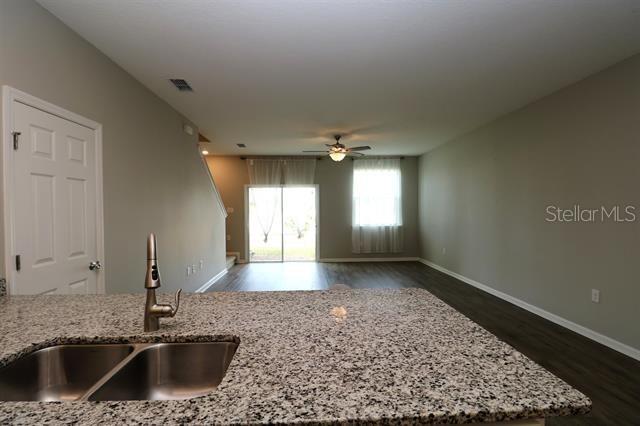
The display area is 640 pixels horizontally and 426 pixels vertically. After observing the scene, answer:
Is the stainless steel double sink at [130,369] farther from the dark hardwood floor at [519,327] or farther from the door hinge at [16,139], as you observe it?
the dark hardwood floor at [519,327]

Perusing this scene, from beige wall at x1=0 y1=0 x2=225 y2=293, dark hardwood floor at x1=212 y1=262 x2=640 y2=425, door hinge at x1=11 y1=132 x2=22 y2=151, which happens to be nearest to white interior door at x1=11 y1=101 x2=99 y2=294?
Result: door hinge at x1=11 y1=132 x2=22 y2=151

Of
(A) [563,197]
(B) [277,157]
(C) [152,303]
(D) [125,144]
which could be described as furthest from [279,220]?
(C) [152,303]

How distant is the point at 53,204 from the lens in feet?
6.96

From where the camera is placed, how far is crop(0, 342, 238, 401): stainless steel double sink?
3.29ft

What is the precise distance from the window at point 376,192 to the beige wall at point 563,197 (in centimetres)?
225

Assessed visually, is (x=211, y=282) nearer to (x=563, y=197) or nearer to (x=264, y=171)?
(x=264, y=171)

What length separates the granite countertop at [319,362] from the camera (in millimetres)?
662

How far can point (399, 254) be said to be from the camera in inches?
314

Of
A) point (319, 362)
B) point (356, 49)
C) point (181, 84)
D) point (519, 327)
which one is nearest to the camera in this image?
point (319, 362)

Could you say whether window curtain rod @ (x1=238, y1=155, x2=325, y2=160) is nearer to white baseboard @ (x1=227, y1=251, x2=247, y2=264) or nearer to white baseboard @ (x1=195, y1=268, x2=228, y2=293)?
white baseboard @ (x1=227, y1=251, x2=247, y2=264)

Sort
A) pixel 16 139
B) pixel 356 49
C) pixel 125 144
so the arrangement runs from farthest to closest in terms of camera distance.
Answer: pixel 125 144, pixel 356 49, pixel 16 139

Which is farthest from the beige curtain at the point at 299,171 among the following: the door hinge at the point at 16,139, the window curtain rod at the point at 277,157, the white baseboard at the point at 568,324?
the door hinge at the point at 16,139

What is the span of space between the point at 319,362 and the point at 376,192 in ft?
23.6

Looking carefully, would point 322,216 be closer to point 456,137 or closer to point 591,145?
point 456,137
